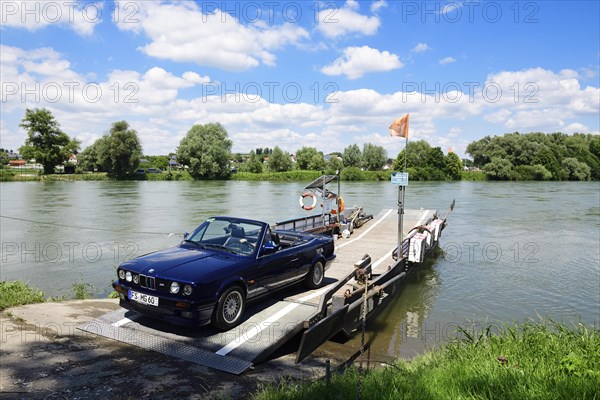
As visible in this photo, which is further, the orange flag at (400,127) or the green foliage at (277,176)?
the green foliage at (277,176)

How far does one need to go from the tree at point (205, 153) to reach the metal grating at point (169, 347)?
57.0 m

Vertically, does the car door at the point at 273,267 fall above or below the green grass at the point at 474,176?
below

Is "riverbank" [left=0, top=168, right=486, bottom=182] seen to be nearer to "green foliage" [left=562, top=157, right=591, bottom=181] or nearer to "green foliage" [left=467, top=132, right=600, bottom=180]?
"green foliage" [left=467, top=132, right=600, bottom=180]

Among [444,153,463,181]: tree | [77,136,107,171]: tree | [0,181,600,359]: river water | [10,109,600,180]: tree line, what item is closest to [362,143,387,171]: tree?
[10,109,600,180]: tree line

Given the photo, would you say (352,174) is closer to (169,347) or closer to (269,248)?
(269,248)

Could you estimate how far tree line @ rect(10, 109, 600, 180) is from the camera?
6406 centimetres

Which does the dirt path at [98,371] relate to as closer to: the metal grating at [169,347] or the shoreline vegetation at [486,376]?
the metal grating at [169,347]

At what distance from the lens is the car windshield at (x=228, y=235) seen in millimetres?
6684

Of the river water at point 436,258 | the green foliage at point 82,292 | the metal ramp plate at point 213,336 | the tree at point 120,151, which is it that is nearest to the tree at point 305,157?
the tree at point 120,151

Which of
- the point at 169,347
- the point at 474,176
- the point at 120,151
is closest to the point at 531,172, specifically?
the point at 474,176

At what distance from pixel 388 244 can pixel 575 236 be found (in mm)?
13029

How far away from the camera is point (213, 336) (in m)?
5.79

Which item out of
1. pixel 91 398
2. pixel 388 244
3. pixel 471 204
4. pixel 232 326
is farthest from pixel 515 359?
pixel 471 204

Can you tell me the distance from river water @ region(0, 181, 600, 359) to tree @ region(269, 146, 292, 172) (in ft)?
138
